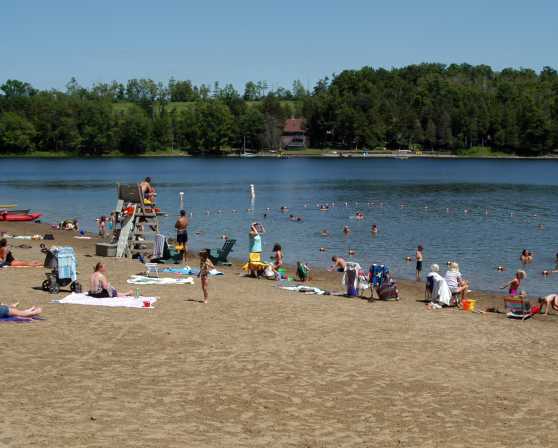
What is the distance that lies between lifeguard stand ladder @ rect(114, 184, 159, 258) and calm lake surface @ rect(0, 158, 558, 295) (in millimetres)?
7217

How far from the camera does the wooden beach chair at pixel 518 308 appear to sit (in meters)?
19.6

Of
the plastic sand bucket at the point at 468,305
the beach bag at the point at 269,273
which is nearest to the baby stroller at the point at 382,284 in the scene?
the plastic sand bucket at the point at 468,305

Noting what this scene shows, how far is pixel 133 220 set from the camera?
2745 centimetres

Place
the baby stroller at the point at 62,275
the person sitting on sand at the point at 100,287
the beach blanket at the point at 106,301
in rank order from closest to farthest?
the beach blanket at the point at 106,301 → the person sitting on sand at the point at 100,287 → the baby stroller at the point at 62,275

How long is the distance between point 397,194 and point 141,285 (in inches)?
2421

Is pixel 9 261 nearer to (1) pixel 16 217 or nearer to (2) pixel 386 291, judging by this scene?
(2) pixel 386 291

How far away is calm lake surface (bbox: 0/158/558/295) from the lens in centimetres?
3653

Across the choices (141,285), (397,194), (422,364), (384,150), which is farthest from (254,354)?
(384,150)

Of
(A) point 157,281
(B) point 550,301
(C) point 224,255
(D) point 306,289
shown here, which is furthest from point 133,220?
(B) point 550,301

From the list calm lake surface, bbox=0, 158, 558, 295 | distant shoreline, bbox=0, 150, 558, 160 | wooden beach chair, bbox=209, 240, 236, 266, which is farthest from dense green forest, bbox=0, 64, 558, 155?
wooden beach chair, bbox=209, 240, 236, 266

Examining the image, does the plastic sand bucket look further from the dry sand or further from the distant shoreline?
the distant shoreline

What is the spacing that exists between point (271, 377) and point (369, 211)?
1940 inches

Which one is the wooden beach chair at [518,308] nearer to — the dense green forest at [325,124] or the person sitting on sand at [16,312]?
the person sitting on sand at [16,312]

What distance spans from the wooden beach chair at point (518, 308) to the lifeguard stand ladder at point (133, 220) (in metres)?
12.8
